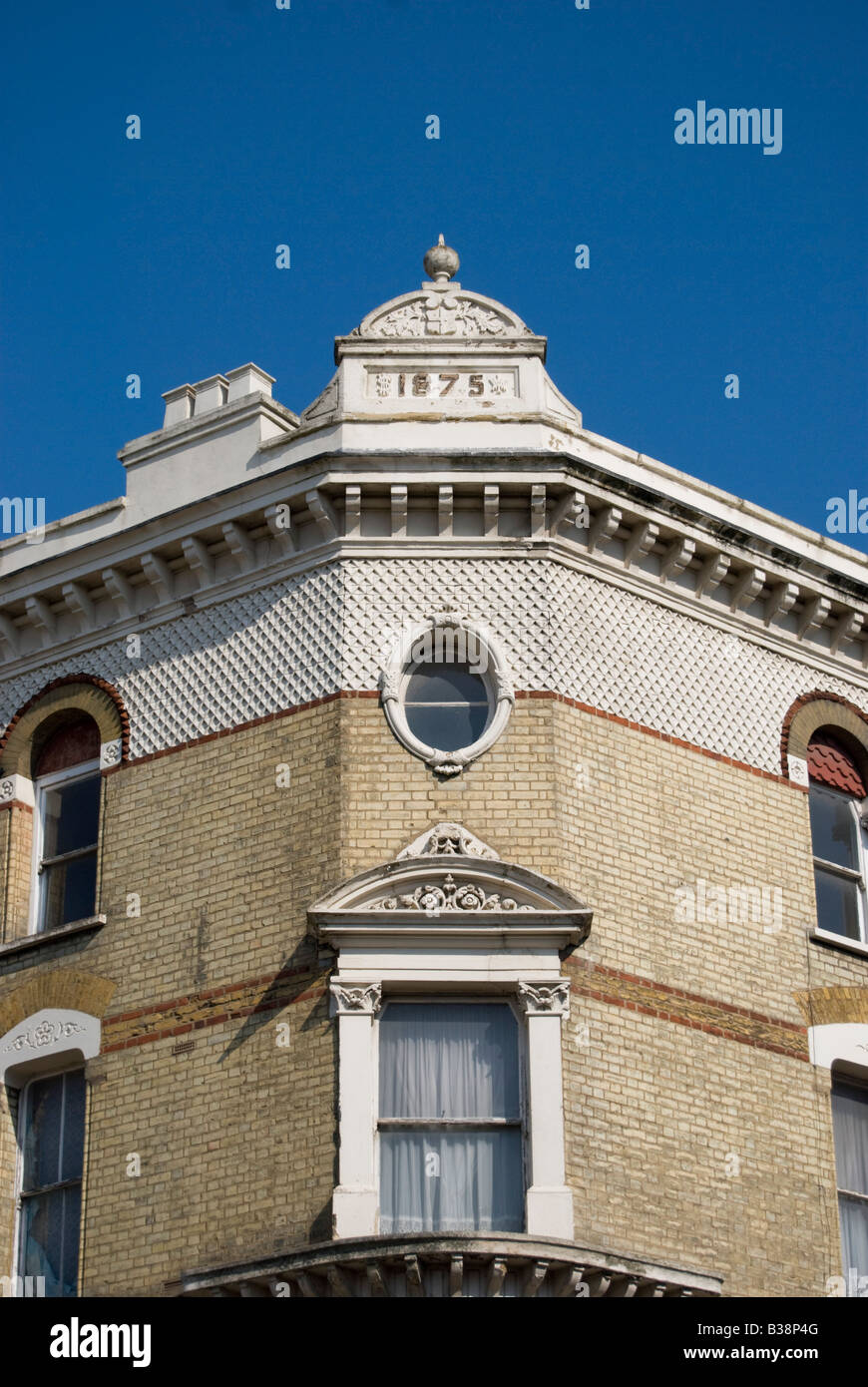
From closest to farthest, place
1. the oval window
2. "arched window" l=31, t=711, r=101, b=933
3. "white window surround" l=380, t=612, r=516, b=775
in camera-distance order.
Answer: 1. "white window surround" l=380, t=612, r=516, b=775
2. the oval window
3. "arched window" l=31, t=711, r=101, b=933

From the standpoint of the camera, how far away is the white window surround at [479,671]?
73.5 ft

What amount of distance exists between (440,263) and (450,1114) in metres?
8.66

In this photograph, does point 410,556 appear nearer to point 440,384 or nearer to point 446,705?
point 446,705

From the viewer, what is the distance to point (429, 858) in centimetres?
2162

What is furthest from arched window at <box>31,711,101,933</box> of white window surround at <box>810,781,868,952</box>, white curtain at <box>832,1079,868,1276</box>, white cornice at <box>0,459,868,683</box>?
white curtain at <box>832,1079,868,1276</box>

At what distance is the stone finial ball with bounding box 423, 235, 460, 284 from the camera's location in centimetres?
2475

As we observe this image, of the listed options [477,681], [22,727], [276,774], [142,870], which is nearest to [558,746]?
[477,681]

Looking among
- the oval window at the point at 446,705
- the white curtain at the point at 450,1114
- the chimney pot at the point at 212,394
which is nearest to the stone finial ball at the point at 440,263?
the chimney pot at the point at 212,394

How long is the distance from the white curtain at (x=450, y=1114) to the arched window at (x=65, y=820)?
164 inches

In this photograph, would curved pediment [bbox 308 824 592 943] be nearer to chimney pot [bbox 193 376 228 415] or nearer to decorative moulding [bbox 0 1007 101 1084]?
decorative moulding [bbox 0 1007 101 1084]

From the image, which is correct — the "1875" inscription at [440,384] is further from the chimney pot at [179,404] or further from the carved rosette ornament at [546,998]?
the carved rosette ornament at [546,998]

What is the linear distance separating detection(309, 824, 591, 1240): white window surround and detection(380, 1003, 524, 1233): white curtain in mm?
186
